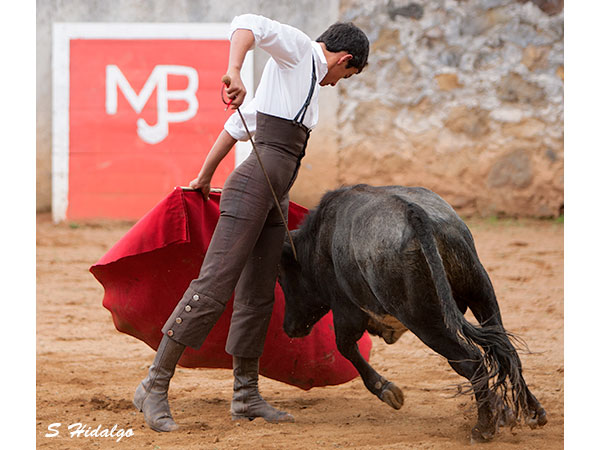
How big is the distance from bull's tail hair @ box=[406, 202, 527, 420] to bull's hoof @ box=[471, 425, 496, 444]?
0.12 m

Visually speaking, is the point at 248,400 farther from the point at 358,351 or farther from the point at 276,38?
the point at 276,38

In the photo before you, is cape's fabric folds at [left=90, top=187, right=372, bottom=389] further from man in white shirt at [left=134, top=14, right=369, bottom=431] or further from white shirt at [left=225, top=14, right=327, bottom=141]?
white shirt at [left=225, top=14, right=327, bottom=141]

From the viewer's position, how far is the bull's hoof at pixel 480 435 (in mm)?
2863

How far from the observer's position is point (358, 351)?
3.44 meters

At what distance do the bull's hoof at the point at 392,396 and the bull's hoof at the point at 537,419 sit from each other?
0.66m

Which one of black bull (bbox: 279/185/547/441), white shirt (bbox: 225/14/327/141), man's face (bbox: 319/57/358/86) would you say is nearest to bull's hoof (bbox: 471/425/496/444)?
black bull (bbox: 279/185/547/441)

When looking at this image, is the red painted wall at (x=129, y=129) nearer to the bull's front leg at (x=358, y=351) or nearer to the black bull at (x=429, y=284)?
the bull's front leg at (x=358, y=351)

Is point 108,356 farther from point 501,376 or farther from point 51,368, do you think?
point 501,376

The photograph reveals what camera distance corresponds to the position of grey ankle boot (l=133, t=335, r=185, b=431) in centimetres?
306

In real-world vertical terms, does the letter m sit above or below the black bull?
above

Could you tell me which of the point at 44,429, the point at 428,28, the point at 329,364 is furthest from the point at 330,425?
the point at 428,28

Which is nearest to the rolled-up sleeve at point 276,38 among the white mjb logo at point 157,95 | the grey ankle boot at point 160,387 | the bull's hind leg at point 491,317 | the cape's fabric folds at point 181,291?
the cape's fabric folds at point 181,291

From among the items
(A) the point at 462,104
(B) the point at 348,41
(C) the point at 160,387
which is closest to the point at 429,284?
(B) the point at 348,41

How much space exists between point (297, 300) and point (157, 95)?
19.0 ft
